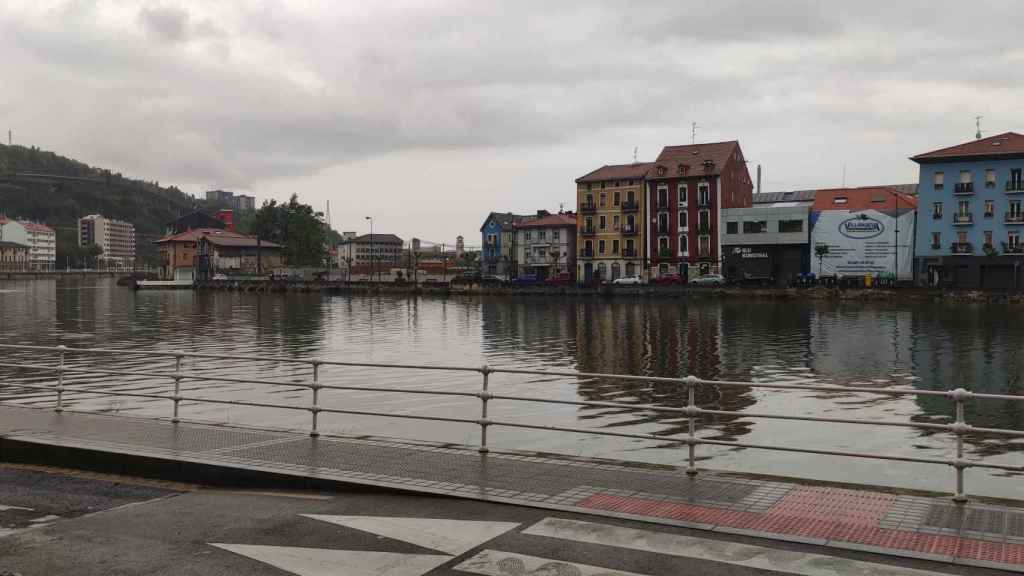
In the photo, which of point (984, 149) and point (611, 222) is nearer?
point (984, 149)

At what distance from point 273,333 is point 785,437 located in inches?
1509

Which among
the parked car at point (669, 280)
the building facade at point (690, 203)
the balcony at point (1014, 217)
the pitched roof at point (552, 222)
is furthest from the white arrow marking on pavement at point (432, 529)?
the pitched roof at point (552, 222)

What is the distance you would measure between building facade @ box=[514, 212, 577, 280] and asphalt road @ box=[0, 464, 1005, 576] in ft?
377

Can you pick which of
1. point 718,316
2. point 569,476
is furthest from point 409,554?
point 718,316

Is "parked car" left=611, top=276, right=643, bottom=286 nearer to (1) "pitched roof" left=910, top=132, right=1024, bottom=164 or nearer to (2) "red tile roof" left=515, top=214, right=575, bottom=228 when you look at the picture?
(2) "red tile roof" left=515, top=214, right=575, bottom=228

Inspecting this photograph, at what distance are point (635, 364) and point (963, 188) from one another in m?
70.6

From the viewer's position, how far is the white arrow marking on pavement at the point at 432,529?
24.5ft

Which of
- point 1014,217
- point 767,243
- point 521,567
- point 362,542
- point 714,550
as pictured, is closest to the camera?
point 521,567

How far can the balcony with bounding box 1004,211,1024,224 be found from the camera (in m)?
86.0

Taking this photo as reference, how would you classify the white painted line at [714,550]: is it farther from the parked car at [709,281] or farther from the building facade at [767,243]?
the building facade at [767,243]

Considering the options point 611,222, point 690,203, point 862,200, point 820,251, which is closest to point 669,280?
point 690,203

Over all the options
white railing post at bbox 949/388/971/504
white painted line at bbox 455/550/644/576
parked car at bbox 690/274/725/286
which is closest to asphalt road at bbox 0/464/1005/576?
white painted line at bbox 455/550/644/576

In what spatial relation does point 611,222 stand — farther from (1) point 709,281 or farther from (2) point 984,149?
(2) point 984,149

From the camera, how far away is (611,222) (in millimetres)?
114875
